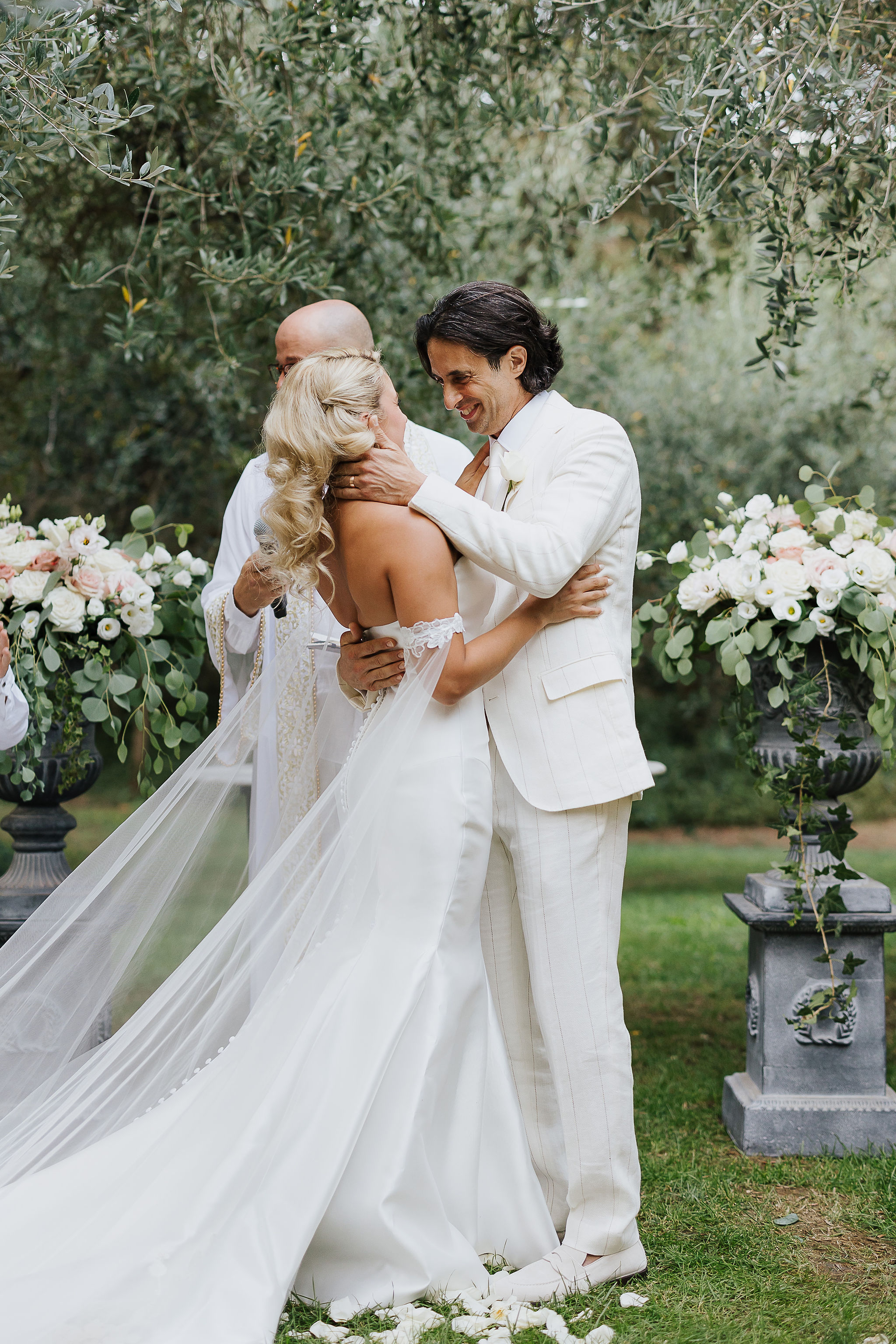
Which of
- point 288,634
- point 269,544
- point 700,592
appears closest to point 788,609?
point 700,592

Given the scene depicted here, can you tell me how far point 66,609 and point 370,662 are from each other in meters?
1.26

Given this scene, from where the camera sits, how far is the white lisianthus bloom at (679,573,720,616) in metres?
3.79

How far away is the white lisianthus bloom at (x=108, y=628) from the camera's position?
3.74 meters

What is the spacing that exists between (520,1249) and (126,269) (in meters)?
3.65

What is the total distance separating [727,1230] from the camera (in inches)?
125

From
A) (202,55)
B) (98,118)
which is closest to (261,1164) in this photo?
(98,118)

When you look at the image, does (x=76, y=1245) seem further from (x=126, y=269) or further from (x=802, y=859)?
(x=126, y=269)

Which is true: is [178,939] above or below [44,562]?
below

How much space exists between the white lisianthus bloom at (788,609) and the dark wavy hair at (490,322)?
1.15 metres

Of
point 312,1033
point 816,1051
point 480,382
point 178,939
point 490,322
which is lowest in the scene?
point 816,1051

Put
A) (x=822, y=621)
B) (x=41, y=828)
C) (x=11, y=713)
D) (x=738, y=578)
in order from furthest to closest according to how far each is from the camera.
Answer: (x=41, y=828)
(x=738, y=578)
(x=822, y=621)
(x=11, y=713)

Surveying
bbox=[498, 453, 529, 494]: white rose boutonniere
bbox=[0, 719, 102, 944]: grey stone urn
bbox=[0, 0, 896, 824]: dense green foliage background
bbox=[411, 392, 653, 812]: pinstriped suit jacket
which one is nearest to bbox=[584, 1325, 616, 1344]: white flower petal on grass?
bbox=[411, 392, 653, 812]: pinstriped suit jacket

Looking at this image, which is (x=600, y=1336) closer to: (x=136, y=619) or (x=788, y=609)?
(x=788, y=609)

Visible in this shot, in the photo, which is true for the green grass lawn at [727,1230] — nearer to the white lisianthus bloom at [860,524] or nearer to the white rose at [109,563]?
the white lisianthus bloom at [860,524]
